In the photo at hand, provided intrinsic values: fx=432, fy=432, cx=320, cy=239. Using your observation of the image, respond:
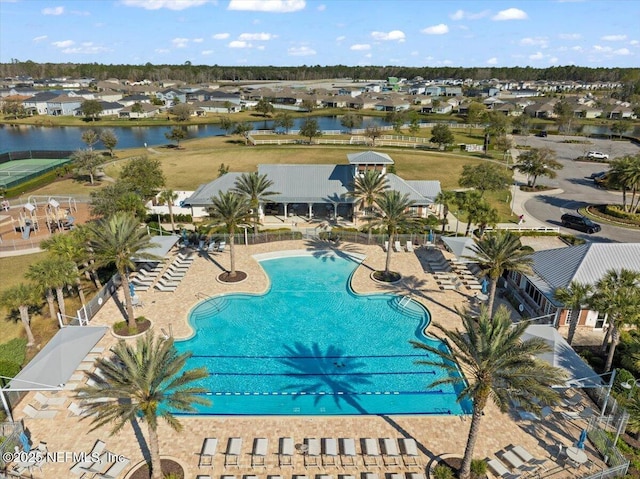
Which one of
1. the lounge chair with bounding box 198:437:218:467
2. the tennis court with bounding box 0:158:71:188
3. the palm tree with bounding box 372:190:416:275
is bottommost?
the lounge chair with bounding box 198:437:218:467

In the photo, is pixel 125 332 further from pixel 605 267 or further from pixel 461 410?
pixel 605 267

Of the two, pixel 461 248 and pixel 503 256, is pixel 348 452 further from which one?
pixel 461 248

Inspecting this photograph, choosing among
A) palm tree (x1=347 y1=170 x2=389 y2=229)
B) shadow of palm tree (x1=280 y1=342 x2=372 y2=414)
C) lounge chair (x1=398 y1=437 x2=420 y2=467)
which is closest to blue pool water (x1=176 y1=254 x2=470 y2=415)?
shadow of palm tree (x1=280 y1=342 x2=372 y2=414)

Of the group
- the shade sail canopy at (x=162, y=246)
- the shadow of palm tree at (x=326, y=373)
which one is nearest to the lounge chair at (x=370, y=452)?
the shadow of palm tree at (x=326, y=373)

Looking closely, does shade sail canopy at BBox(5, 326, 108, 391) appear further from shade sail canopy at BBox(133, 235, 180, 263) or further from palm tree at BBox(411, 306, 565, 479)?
palm tree at BBox(411, 306, 565, 479)

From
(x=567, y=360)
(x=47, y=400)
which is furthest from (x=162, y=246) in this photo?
(x=567, y=360)

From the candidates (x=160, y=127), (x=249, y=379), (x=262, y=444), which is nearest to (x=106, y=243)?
(x=249, y=379)

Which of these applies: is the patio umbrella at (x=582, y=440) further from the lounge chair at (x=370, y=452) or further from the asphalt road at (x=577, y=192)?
the asphalt road at (x=577, y=192)
